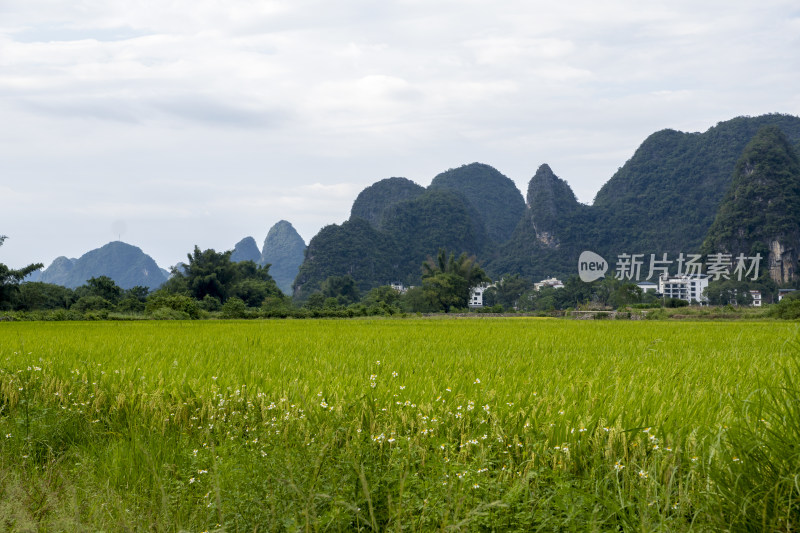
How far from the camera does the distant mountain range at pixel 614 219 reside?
7388 centimetres

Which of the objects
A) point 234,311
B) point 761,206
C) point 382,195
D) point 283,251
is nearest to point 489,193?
point 382,195

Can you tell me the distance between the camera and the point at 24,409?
4355 millimetres

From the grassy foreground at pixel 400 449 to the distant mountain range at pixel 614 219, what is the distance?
2960 inches

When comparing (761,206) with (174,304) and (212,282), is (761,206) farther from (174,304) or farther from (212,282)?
(174,304)

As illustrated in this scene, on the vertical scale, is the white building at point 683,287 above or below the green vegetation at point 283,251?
below

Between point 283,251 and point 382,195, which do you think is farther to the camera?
point 283,251

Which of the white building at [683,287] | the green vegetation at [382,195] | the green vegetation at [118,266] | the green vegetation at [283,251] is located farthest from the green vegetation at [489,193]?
the green vegetation at [118,266]

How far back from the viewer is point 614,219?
99.5 meters

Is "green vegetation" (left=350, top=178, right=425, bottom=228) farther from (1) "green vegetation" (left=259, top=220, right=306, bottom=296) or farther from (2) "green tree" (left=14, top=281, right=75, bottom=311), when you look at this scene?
(2) "green tree" (left=14, top=281, right=75, bottom=311)

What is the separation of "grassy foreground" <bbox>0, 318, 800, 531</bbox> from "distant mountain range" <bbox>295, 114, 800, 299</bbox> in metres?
75.2

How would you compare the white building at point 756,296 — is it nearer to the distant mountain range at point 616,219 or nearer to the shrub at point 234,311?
the distant mountain range at point 616,219

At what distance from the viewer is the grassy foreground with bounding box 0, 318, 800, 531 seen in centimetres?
191

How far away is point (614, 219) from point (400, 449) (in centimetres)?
10514

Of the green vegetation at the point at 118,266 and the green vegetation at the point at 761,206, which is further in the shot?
the green vegetation at the point at 118,266
